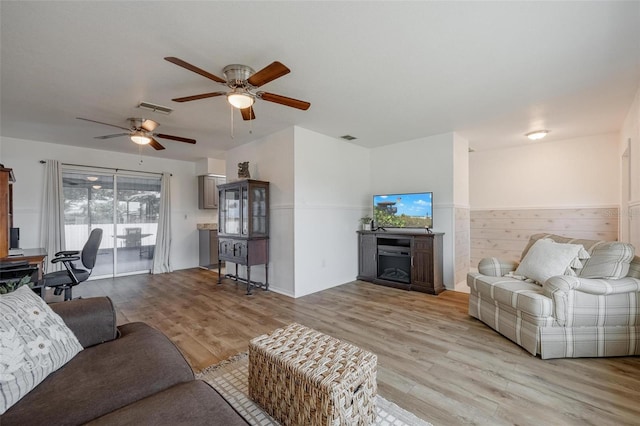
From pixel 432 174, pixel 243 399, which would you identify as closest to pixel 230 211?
pixel 243 399

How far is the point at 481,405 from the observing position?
1.73m

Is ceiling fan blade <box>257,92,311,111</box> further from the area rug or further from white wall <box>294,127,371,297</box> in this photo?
the area rug

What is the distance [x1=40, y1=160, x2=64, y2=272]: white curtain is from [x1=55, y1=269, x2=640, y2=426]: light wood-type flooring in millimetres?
1021

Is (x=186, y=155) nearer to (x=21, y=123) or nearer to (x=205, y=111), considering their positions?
(x=21, y=123)

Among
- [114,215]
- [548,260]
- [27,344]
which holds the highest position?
[114,215]

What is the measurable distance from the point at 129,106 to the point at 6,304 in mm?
2711

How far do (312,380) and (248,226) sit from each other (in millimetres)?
3192

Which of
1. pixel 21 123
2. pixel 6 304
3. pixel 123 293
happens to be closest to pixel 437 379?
pixel 6 304

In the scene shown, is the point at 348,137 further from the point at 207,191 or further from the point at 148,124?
the point at 207,191

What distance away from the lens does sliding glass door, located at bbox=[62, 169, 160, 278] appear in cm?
512

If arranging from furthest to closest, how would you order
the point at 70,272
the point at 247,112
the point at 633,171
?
the point at 70,272 → the point at 633,171 → the point at 247,112

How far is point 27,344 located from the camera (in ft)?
4.04

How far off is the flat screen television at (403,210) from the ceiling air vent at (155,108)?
348 centimetres

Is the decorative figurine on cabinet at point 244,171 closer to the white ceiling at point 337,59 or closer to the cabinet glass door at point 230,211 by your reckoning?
the cabinet glass door at point 230,211
